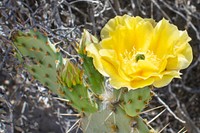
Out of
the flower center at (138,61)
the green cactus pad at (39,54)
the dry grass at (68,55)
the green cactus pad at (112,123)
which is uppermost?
the dry grass at (68,55)

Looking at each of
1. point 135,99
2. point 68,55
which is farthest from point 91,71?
point 68,55

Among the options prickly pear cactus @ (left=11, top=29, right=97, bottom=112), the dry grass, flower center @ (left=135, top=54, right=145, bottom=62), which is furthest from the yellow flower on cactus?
the dry grass

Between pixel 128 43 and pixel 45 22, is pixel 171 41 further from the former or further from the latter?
pixel 45 22

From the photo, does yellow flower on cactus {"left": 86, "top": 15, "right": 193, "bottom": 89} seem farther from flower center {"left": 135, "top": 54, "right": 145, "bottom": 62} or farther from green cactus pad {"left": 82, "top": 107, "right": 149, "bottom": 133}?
green cactus pad {"left": 82, "top": 107, "right": 149, "bottom": 133}

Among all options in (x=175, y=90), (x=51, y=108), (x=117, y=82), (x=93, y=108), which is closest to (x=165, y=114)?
(x=175, y=90)

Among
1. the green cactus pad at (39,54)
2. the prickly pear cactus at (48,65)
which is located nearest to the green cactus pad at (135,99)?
the prickly pear cactus at (48,65)

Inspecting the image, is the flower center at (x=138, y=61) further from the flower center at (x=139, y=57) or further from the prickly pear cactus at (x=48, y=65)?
the prickly pear cactus at (x=48, y=65)

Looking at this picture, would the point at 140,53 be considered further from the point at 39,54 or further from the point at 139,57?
the point at 39,54
